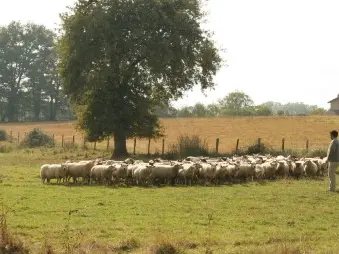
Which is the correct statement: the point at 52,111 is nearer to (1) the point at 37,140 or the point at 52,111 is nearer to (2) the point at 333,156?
(1) the point at 37,140

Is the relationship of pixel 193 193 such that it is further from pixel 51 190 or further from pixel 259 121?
pixel 259 121

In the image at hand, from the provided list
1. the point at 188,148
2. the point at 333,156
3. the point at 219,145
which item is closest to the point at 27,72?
the point at 219,145

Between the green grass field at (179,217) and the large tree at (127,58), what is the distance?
17399 mm

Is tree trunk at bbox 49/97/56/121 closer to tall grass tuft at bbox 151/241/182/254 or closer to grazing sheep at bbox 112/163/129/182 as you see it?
grazing sheep at bbox 112/163/129/182

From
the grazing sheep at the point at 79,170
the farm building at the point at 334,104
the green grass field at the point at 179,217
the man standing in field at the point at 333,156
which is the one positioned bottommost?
the green grass field at the point at 179,217

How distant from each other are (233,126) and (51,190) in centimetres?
4773

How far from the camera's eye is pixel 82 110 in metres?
40.1

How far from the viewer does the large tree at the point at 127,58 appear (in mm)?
37438

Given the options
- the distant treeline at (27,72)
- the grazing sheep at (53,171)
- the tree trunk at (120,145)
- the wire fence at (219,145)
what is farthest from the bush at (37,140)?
the distant treeline at (27,72)

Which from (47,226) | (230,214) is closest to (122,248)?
(47,226)

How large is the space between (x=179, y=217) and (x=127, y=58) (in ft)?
84.0

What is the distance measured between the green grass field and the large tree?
57.1 feet

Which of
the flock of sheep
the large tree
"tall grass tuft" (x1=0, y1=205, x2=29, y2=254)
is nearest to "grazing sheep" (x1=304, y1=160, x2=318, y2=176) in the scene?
the flock of sheep

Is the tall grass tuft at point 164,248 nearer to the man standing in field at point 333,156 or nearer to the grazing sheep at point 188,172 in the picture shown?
the man standing in field at point 333,156
